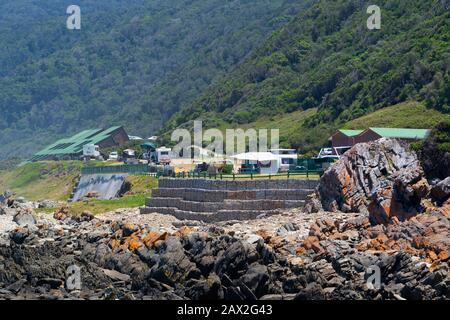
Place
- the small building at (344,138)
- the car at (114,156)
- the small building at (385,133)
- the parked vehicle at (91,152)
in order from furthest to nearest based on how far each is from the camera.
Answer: the parked vehicle at (91,152)
the car at (114,156)
the small building at (344,138)
the small building at (385,133)

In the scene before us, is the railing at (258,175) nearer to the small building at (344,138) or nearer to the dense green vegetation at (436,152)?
the dense green vegetation at (436,152)

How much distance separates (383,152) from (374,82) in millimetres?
49282

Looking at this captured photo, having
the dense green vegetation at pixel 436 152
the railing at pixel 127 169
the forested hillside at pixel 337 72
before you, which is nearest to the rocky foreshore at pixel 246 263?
the dense green vegetation at pixel 436 152

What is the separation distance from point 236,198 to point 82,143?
79.1 meters

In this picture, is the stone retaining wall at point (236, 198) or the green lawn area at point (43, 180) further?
the green lawn area at point (43, 180)

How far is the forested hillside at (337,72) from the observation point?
316ft

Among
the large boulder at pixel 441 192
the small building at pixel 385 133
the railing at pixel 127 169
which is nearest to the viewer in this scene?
the large boulder at pixel 441 192

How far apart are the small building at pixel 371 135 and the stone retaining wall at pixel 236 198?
14231 millimetres

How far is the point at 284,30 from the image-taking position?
512 feet

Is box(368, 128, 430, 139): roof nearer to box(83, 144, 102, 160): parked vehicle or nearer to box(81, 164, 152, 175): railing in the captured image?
box(81, 164, 152, 175): railing

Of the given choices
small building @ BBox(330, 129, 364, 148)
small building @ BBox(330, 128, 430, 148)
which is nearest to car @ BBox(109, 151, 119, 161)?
small building @ BBox(330, 129, 364, 148)

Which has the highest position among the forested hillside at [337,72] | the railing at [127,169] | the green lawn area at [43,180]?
the forested hillside at [337,72]

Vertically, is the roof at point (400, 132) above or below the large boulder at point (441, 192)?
above
